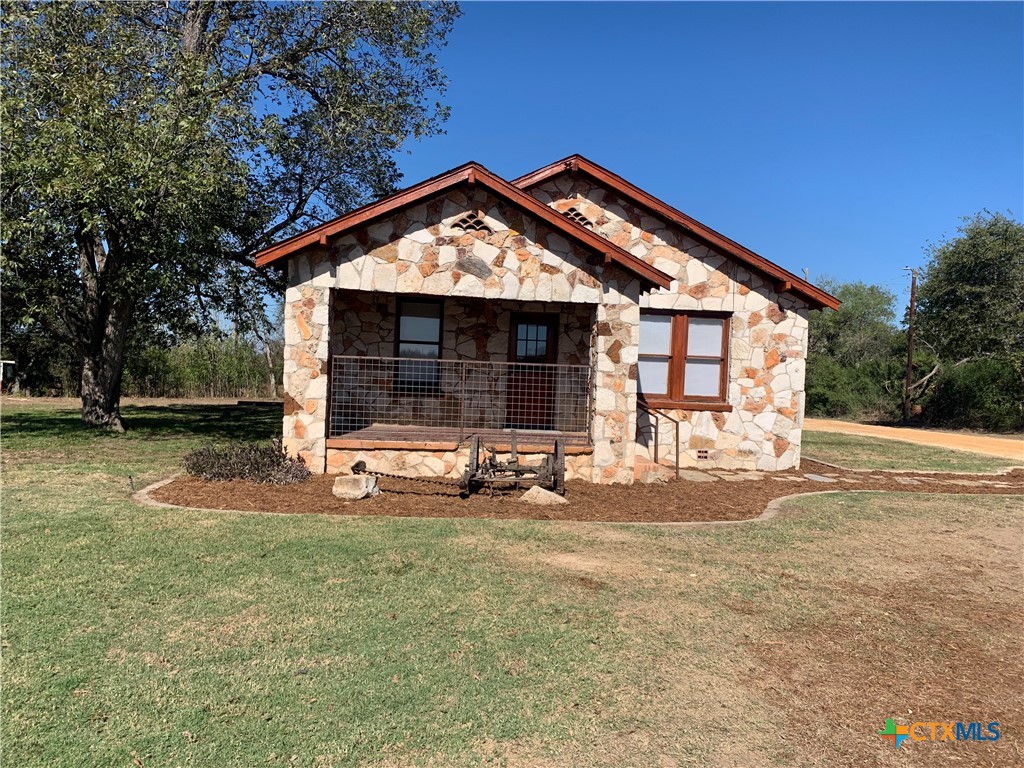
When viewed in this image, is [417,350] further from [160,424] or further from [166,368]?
[166,368]

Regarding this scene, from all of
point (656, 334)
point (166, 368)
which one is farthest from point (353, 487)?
point (166, 368)

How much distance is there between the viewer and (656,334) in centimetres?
1224

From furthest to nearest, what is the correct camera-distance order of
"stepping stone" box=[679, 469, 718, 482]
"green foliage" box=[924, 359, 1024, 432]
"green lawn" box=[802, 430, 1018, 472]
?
"green foliage" box=[924, 359, 1024, 432] → "green lawn" box=[802, 430, 1018, 472] → "stepping stone" box=[679, 469, 718, 482]

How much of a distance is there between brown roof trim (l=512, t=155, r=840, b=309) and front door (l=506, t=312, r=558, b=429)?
8.53ft

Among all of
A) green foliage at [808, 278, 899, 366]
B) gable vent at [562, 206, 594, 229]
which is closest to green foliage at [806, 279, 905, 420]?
green foliage at [808, 278, 899, 366]

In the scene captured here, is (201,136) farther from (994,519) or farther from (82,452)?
(994,519)

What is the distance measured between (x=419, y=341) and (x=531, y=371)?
7.35 feet

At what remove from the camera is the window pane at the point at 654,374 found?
→ 12.2m

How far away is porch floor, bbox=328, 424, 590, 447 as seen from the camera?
9820 mm

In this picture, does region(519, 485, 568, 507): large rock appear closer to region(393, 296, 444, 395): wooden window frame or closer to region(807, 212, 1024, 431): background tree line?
region(393, 296, 444, 395): wooden window frame

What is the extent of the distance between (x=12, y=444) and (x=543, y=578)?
11425 millimetres

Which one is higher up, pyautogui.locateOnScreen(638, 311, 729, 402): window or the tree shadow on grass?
pyautogui.locateOnScreen(638, 311, 729, 402): window

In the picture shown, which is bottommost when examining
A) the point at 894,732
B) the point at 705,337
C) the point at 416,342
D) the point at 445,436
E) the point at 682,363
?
the point at 894,732

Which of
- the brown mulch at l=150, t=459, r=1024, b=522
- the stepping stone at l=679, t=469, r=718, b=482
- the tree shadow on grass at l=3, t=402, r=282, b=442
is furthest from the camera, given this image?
the tree shadow on grass at l=3, t=402, r=282, b=442
